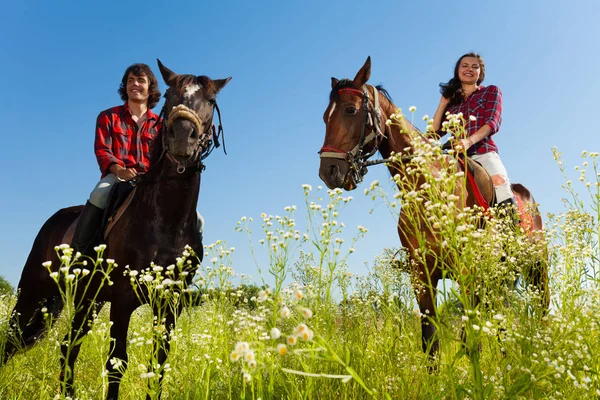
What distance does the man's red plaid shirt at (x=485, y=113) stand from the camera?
6.20 m

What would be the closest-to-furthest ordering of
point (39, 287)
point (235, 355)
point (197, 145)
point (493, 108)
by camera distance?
point (235, 355), point (197, 145), point (493, 108), point (39, 287)

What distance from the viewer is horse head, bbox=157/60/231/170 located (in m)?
4.81

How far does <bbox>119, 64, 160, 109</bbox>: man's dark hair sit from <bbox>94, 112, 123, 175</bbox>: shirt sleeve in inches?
33.3

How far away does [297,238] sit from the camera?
3.49m

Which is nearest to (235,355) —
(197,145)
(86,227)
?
(197,145)

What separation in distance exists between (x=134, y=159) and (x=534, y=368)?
551 cm

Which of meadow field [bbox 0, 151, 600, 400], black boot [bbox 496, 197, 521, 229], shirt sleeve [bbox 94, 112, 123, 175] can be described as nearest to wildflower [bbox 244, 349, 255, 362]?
meadow field [bbox 0, 151, 600, 400]

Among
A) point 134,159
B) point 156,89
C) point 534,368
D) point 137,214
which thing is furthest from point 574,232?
point 156,89

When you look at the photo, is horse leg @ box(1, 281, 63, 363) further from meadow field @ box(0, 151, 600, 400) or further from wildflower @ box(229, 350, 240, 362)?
wildflower @ box(229, 350, 240, 362)

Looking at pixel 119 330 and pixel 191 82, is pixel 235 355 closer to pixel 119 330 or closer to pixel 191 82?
pixel 119 330

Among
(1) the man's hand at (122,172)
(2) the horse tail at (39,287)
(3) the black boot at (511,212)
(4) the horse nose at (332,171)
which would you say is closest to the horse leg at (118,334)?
(1) the man's hand at (122,172)

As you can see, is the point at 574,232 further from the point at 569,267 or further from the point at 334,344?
the point at 334,344

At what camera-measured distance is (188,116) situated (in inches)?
190

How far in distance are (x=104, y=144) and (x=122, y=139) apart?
0.26m
